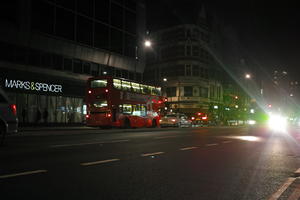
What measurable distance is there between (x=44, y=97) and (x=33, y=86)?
292cm

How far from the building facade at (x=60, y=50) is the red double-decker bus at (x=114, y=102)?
18.6ft

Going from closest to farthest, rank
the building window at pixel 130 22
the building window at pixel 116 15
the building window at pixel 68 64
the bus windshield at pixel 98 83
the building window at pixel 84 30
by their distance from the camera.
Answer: the bus windshield at pixel 98 83 < the building window at pixel 68 64 < the building window at pixel 84 30 < the building window at pixel 116 15 < the building window at pixel 130 22

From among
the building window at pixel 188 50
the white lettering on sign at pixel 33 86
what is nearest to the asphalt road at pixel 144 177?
the white lettering on sign at pixel 33 86

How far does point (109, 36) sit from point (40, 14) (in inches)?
422

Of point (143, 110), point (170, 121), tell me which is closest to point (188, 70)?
point (170, 121)

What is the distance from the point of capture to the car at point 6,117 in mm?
12289

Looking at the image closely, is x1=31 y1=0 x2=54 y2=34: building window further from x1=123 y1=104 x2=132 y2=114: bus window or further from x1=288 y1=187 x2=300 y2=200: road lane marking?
x1=288 y1=187 x2=300 y2=200: road lane marking

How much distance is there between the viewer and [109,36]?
147ft

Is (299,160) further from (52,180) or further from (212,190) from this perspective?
(52,180)

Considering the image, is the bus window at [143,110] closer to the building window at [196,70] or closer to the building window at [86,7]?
the building window at [86,7]

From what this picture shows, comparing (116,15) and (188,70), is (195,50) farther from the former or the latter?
(116,15)

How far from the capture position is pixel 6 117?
1239 cm

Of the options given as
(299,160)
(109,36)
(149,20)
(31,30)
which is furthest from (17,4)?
(149,20)

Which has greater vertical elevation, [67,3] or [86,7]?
[86,7]
